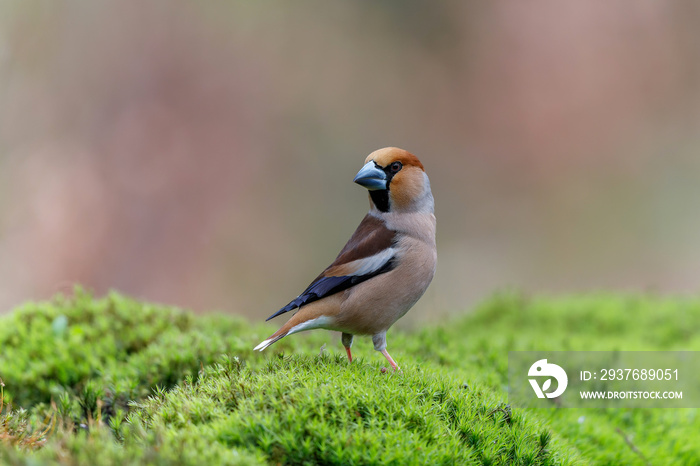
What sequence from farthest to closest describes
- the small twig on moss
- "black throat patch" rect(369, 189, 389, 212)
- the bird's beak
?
1. the small twig on moss
2. "black throat patch" rect(369, 189, 389, 212)
3. the bird's beak

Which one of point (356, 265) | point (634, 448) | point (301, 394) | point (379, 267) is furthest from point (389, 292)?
point (634, 448)

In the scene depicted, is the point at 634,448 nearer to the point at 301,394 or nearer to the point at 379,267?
the point at 379,267

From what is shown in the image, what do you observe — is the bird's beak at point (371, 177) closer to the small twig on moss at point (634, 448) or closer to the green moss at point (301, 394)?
the green moss at point (301, 394)

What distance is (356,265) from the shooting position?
4012 mm

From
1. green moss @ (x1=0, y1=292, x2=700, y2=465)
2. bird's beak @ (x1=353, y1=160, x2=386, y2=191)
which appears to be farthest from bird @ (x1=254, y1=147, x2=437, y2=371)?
green moss @ (x1=0, y1=292, x2=700, y2=465)

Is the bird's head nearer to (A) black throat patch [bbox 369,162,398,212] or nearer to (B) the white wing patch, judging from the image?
(A) black throat patch [bbox 369,162,398,212]

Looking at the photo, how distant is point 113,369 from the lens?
5098 millimetres

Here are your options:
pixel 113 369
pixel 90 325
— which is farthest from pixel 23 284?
pixel 113 369

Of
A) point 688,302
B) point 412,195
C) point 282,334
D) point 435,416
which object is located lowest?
point 435,416

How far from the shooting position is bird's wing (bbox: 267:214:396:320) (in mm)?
3936

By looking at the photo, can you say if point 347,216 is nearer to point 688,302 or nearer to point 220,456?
point 688,302

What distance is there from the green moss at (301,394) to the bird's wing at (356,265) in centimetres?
45

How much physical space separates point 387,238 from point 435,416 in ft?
4.28

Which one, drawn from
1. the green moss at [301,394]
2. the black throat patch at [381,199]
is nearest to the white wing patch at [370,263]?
the black throat patch at [381,199]
